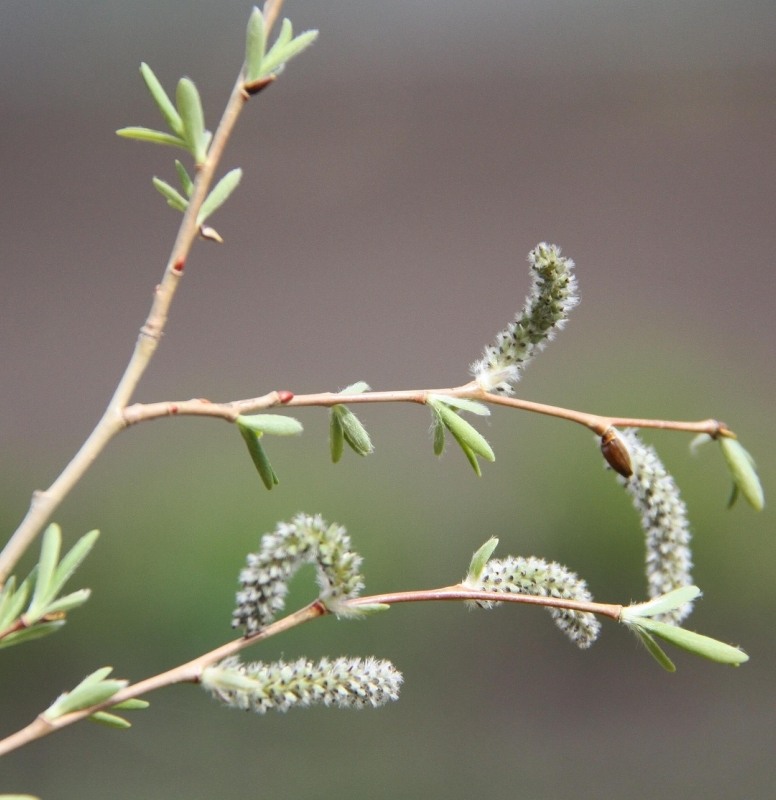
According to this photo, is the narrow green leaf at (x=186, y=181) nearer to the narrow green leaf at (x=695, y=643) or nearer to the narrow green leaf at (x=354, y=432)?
the narrow green leaf at (x=354, y=432)

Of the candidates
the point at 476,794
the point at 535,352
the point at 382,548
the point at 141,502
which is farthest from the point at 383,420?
the point at 535,352

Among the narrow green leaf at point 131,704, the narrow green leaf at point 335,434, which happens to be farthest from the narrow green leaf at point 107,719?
the narrow green leaf at point 335,434

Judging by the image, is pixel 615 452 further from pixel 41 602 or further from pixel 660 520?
pixel 41 602

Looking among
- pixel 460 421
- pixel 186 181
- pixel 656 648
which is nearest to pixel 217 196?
pixel 186 181

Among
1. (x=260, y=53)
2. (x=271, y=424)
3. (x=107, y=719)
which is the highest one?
(x=260, y=53)

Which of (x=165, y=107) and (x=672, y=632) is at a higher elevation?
(x=165, y=107)

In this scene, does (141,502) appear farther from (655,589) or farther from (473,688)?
(655,589)

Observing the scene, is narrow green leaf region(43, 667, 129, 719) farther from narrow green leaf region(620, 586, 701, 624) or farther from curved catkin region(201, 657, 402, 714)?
narrow green leaf region(620, 586, 701, 624)
